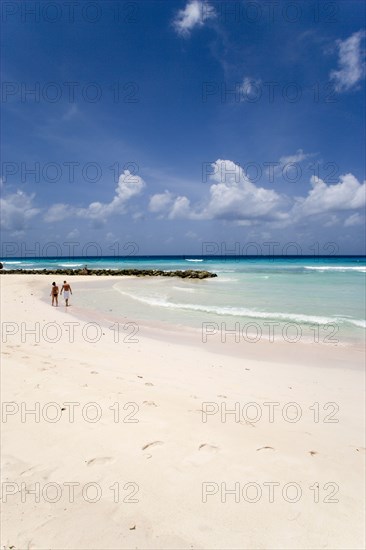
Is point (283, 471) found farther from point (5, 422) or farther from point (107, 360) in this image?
point (107, 360)

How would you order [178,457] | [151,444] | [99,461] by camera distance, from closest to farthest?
1. [99,461]
2. [178,457]
3. [151,444]

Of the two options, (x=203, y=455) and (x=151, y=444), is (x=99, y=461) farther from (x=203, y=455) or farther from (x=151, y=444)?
(x=203, y=455)

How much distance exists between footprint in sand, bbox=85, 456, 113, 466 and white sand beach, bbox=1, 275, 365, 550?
0.01 m

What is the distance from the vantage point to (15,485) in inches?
139

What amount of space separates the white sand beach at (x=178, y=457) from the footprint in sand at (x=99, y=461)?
0.5 inches

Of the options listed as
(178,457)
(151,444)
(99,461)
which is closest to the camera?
(99,461)

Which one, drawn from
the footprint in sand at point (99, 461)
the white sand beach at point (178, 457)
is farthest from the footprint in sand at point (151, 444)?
the footprint in sand at point (99, 461)

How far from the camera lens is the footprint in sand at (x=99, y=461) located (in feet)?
12.9

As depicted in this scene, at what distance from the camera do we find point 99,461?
13.0 ft

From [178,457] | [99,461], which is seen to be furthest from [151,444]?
[99,461]

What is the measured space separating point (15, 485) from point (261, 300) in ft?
58.9

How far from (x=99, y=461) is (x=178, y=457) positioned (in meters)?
1.00

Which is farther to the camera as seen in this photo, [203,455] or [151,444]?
[151,444]

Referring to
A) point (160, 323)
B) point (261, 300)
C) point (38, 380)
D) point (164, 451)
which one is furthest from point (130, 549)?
point (261, 300)
